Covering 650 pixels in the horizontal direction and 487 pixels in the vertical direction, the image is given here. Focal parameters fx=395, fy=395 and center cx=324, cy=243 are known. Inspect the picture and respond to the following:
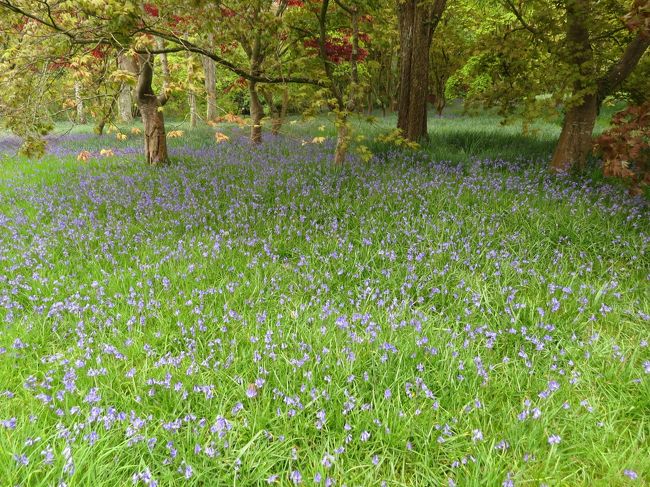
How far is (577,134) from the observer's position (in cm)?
723

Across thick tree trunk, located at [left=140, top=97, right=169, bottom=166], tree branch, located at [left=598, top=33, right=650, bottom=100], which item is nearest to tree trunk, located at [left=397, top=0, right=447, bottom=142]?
tree branch, located at [left=598, top=33, right=650, bottom=100]

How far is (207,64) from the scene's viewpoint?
18703 millimetres

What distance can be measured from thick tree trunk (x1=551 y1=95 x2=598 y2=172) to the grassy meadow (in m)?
1.04

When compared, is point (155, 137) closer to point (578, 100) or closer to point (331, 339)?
point (331, 339)

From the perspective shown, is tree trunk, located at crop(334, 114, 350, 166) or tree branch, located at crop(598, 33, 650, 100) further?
tree branch, located at crop(598, 33, 650, 100)

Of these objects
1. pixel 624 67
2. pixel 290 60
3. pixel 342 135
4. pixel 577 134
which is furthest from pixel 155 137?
pixel 624 67

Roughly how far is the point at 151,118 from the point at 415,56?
615 cm

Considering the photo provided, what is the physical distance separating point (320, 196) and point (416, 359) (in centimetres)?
378

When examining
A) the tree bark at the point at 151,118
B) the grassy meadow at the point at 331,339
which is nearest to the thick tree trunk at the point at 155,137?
the tree bark at the point at 151,118

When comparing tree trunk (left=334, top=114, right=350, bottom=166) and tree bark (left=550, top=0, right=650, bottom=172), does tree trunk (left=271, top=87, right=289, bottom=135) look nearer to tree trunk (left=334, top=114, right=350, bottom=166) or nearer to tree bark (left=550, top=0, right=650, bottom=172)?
tree trunk (left=334, top=114, right=350, bottom=166)

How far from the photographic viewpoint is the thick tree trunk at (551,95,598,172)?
7105 mm

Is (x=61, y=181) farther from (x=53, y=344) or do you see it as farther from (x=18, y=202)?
(x=53, y=344)

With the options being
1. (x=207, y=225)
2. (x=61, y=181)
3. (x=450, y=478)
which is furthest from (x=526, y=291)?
(x=61, y=181)

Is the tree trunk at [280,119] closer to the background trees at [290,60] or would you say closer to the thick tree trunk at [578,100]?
the background trees at [290,60]
